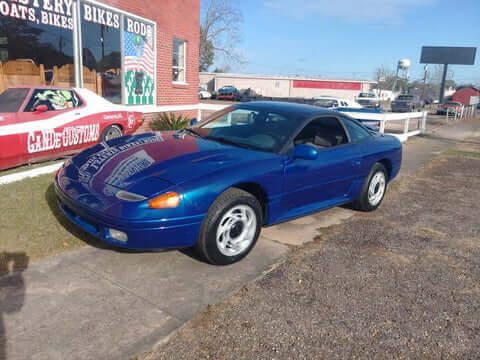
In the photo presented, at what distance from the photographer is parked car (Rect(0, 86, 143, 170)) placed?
5828 mm

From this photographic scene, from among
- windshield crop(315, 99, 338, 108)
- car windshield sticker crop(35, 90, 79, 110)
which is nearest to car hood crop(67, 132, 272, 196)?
car windshield sticker crop(35, 90, 79, 110)

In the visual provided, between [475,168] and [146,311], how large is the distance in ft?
31.7

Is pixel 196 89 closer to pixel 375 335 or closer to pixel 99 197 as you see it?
pixel 99 197

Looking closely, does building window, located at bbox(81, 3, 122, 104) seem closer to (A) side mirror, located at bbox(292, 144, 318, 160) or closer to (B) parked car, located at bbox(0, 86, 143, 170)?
(B) parked car, located at bbox(0, 86, 143, 170)

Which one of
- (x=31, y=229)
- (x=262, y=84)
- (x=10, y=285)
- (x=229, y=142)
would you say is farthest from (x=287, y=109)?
(x=262, y=84)

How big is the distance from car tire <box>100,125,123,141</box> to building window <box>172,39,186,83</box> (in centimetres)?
492

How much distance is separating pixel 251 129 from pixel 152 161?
1.33 metres

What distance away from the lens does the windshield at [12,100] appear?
5.98 metres

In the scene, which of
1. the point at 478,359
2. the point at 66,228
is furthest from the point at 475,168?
the point at 66,228

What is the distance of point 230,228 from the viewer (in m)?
3.67

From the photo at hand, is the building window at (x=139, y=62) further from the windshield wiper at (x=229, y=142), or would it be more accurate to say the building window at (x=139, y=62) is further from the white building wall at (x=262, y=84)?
the white building wall at (x=262, y=84)

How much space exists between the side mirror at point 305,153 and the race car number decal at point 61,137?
4.15 metres

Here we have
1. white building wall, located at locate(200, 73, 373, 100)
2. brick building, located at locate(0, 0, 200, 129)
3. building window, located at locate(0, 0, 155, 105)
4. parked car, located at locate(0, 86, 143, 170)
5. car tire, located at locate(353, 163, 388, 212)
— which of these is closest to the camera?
car tire, located at locate(353, 163, 388, 212)

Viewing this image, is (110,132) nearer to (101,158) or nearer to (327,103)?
(101,158)
